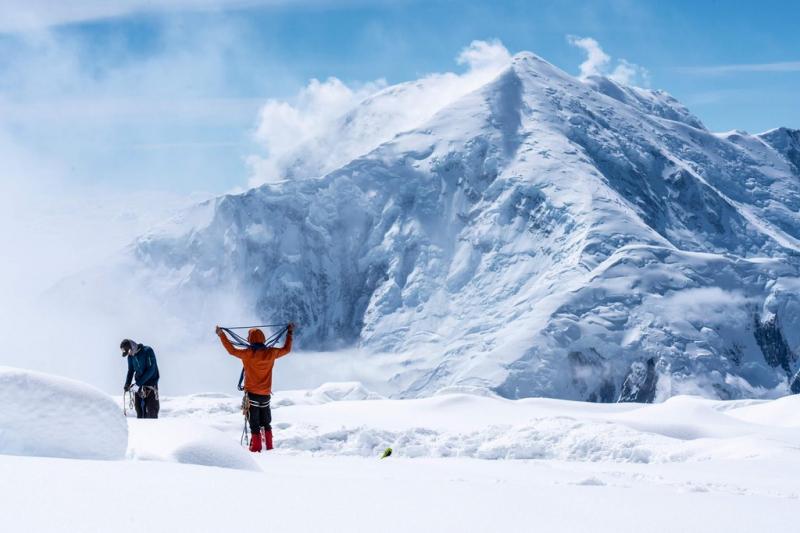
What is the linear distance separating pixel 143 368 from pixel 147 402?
657mm

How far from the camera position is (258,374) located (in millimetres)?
13500

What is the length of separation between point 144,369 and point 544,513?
12173 mm

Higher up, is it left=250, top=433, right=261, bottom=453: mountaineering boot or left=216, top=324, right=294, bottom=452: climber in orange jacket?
left=216, top=324, right=294, bottom=452: climber in orange jacket

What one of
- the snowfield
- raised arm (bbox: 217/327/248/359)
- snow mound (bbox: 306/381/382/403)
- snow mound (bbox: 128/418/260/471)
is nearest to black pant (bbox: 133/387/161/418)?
the snowfield

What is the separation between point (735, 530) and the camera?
5.79m

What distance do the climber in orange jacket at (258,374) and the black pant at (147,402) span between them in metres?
3.58

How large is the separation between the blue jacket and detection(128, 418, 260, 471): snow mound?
325 inches

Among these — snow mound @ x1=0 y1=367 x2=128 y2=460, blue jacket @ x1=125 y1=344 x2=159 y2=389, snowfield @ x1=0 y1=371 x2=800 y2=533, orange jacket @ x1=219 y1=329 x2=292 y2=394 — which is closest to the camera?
snowfield @ x1=0 y1=371 x2=800 y2=533

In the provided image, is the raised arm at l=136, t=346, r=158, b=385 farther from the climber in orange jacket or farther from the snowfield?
the climber in orange jacket

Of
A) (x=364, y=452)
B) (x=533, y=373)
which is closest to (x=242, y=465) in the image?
(x=364, y=452)

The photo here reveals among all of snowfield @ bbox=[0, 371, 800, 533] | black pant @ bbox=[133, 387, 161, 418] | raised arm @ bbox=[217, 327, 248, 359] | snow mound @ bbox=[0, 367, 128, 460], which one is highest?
raised arm @ bbox=[217, 327, 248, 359]

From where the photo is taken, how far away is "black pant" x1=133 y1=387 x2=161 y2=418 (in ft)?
54.0

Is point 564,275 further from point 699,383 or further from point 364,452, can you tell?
point 364,452

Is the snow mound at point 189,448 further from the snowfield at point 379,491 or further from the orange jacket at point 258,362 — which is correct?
the orange jacket at point 258,362
